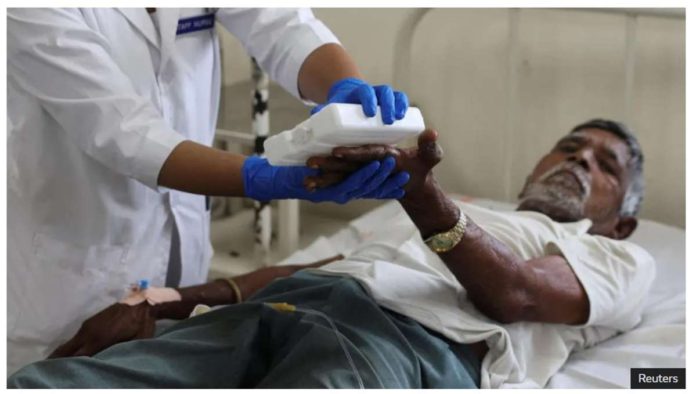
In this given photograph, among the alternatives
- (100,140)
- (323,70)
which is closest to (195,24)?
(323,70)

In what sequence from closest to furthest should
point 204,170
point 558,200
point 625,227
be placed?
point 204,170
point 558,200
point 625,227

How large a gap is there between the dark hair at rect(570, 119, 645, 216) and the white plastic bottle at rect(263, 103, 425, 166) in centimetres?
90

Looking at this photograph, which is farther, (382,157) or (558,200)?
(558,200)

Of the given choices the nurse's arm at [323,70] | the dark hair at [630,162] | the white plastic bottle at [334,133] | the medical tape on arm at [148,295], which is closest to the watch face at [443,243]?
the white plastic bottle at [334,133]

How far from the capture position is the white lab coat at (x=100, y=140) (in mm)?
1448

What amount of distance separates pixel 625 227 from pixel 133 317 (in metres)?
1.09

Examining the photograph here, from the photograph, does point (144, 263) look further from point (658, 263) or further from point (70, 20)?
point (658, 263)

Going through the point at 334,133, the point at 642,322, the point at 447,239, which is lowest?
the point at 642,322

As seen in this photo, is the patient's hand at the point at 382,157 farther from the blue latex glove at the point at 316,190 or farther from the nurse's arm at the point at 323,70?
the nurse's arm at the point at 323,70

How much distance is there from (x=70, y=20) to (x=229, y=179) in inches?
13.7

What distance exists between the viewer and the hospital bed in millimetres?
1673

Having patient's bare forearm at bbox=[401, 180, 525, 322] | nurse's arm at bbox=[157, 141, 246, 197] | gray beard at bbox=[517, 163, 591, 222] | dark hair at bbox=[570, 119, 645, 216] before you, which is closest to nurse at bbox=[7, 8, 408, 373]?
nurse's arm at bbox=[157, 141, 246, 197]

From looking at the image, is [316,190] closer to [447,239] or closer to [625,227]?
[447,239]

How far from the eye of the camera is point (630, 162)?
2.07m
